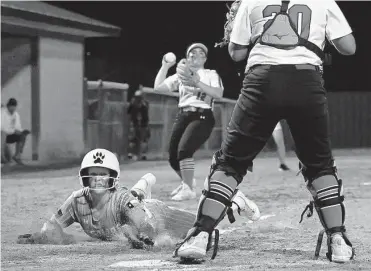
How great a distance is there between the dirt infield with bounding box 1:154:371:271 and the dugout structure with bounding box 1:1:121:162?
24.6ft

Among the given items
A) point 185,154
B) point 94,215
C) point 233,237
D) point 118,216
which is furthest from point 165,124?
point 118,216

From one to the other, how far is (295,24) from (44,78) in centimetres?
1674

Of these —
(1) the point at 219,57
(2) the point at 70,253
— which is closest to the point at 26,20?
(2) the point at 70,253

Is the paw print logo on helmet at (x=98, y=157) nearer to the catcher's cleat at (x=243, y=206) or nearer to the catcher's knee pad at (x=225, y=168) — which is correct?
the catcher's cleat at (x=243, y=206)

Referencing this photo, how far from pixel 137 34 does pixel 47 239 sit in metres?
37.6

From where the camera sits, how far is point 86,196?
23.2ft

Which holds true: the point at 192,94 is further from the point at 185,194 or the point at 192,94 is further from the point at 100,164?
the point at 100,164

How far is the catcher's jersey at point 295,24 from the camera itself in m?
5.62

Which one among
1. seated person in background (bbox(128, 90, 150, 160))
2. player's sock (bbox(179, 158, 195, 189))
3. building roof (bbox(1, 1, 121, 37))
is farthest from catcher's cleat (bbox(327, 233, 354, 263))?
seated person in background (bbox(128, 90, 150, 160))

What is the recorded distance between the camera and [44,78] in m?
21.8

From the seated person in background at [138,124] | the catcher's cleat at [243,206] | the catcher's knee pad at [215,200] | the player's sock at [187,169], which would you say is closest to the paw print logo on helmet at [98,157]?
the catcher's cleat at [243,206]

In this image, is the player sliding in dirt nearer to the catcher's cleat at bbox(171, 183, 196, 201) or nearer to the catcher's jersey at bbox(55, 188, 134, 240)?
the catcher's jersey at bbox(55, 188, 134, 240)

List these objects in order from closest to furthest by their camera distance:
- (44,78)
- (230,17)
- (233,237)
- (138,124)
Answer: (230,17)
(233,237)
(44,78)
(138,124)

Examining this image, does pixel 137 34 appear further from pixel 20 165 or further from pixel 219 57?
pixel 20 165
